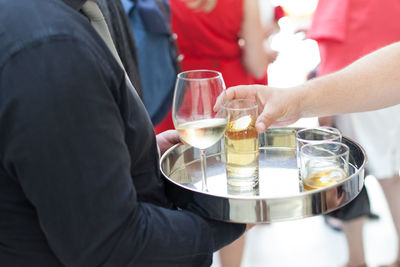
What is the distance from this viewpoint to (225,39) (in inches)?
90.1

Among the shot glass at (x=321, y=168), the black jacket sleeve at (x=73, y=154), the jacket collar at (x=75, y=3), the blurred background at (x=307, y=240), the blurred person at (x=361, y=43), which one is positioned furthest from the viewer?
the blurred background at (x=307, y=240)

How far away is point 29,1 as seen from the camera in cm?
80

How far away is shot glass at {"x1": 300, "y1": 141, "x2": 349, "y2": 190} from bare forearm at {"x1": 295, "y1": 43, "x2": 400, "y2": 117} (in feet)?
0.63

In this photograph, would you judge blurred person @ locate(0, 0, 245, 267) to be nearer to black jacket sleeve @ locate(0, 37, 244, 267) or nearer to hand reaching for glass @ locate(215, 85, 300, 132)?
black jacket sleeve @ locate(0, 37, 244, 267)

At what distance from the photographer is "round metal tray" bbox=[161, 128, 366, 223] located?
100 cm

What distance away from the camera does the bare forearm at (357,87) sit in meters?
1.31

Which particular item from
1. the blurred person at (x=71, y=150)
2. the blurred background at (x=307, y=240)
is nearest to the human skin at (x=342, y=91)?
the blurred person at (x=71, y=150)

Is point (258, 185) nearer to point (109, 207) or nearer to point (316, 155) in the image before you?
point (316, 155)

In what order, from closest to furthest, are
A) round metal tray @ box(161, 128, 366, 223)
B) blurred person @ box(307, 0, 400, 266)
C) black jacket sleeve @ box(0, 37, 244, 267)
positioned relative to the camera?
black jacket sleeve @ box(0, 37, 244, 267) < round metal tray @ box(161, 128, 366, 223) < blurred person @ box(307, 0, 400, 266)

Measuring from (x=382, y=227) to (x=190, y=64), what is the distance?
1.40 metres

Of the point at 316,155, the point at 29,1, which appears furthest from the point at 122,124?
the point at 316,155

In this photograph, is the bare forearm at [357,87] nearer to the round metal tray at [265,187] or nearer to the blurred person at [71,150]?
the round metal tray at [265,187]

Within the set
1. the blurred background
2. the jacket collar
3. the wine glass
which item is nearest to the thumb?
the wine glass

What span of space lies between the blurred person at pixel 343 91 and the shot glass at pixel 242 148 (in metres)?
0.15
